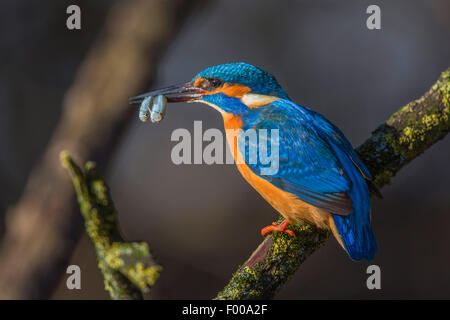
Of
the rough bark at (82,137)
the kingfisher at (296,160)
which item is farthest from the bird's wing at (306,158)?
the rough bark at (82,137)

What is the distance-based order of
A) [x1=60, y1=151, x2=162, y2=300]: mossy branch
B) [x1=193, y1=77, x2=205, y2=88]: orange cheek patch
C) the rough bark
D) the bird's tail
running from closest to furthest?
[x1=60, y1=151, x2=162, y2=300]: mossy branch → the bird's tail → [x1=193, y1=77, x2=205, y2=88]: orange cheek patch → the rough bark

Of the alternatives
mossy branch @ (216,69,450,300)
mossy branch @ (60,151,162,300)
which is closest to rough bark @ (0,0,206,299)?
mossy branch @ (216,69,450,300)

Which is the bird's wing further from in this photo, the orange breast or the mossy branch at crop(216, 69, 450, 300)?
the mossy branch at crop(216, 69, 450, 300)

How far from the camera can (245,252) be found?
3.71m

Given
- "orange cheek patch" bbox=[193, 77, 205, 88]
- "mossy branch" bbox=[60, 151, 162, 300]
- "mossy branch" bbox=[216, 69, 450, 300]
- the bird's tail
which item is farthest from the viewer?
"orange cheek patch" bbox=[193, 77, 205, 88]

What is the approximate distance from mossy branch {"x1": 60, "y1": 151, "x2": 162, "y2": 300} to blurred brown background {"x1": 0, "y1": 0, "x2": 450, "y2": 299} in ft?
7.84

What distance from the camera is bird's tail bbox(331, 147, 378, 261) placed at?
1.77 metres

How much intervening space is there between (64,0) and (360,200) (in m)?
2.92

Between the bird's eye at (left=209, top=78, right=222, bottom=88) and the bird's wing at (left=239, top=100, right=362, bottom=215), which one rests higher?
the bird's eye at (left=209, top=78, right=222, bottom=88)

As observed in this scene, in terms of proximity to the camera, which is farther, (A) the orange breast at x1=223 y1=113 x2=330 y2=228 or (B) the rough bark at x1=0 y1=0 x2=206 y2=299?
(B) the rough bark at x1=0 y1=0 x2=206 y2=299

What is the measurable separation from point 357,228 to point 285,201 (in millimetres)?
284

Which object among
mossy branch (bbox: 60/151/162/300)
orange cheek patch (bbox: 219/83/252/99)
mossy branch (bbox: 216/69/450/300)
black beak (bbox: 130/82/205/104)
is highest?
black beak (bbox: 130/82/205/104)
